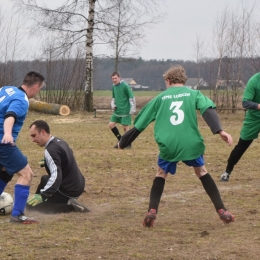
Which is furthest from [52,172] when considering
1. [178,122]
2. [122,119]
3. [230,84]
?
[230,84]

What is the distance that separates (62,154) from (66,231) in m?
1.16

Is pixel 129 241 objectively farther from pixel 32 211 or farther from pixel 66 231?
pixel 32 211

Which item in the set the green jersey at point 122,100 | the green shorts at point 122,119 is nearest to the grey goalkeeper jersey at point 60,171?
the green shorts at point 122,119

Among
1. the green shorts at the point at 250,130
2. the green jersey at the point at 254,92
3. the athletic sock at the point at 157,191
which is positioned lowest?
the athletic sock at the point at 157,191

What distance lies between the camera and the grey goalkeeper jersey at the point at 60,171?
22.8 ft

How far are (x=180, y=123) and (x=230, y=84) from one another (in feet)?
74.8

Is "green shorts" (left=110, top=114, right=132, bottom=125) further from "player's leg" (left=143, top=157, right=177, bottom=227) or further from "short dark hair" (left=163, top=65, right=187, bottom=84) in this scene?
"short dark hair" (left=163, top=65, right=187, bottom=84)

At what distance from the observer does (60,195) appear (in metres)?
7.49

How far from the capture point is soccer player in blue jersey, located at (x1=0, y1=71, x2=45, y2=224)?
6465 millimetres

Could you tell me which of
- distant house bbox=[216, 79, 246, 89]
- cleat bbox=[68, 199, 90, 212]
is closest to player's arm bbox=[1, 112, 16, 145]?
cleat bbox=[68, 199, 90, 212]

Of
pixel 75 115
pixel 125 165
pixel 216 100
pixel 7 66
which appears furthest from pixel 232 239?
pixel 7 66

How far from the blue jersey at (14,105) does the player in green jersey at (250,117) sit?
3781 mm

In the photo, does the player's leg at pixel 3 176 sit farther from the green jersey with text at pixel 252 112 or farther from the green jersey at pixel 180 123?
the green jersey with text at pixel 252 112

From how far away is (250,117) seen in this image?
9375 millimetres
